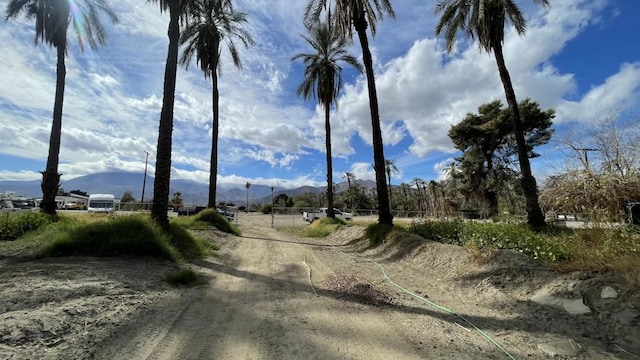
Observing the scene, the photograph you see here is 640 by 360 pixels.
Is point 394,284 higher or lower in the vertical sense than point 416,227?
lower

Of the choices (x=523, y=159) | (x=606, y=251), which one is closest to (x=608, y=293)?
(x=606, y=251)

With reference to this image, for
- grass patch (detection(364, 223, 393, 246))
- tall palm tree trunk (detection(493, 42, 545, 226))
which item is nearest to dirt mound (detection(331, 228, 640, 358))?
grass patch (detection(364, 223, 393, 246))

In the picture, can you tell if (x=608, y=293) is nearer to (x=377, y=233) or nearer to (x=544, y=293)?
(x=544, y=293)

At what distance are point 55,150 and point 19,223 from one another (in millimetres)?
5164

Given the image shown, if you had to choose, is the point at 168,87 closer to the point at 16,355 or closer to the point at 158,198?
the point at 158,198

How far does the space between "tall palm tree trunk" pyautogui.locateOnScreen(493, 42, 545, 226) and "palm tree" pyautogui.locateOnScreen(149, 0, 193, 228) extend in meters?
12.8

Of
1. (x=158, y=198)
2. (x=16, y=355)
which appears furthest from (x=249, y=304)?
(x=158, y=198)

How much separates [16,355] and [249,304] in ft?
9.20

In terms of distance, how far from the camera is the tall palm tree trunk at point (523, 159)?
42.6 ft

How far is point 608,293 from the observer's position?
4.62m

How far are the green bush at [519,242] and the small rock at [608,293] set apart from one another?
5.08 ft

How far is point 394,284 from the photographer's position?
7.32 meters

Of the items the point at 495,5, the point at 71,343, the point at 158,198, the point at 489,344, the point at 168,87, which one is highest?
the point at 495,5

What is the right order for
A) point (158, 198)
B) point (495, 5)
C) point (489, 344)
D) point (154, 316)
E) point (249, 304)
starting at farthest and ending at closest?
point (495, 5) → point (158, 198) → point (249, 304) → point (154, 316) → point (489, 344)
